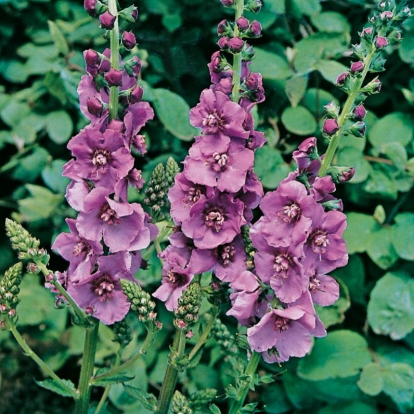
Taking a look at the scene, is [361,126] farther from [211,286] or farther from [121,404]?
[121,404]

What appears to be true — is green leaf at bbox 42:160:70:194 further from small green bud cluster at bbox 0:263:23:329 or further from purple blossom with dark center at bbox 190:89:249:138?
purple blossom with dark center at bbox 190:89:249:138

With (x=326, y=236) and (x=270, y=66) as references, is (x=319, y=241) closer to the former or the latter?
(x=326, y=236)

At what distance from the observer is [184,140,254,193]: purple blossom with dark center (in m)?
1.31

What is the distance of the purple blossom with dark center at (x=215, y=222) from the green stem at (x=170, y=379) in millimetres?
258

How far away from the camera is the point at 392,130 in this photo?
2090 mm

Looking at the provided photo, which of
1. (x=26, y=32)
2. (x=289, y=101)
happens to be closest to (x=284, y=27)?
(x=289, y=101)

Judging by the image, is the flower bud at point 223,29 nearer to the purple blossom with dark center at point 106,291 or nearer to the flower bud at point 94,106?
the flower bud at point 94,106

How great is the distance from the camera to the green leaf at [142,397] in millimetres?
1563

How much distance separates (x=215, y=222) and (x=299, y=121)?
31.1 inches

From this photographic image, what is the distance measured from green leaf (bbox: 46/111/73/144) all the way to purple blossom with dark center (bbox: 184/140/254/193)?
0.99 metres

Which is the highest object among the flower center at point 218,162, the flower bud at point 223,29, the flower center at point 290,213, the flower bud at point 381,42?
the flower bud at point 381,42

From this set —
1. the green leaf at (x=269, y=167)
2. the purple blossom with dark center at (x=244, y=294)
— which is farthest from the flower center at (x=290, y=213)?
the green leaf at (x=269, y=167)

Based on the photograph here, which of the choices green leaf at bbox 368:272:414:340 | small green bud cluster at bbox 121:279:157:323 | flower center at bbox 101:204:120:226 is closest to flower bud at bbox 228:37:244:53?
flower center at bbox 101:204:120:226

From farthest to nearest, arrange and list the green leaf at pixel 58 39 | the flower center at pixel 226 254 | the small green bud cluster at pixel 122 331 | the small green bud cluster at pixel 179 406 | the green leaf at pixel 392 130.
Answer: the green leaf at pixel 58 39
the green leaf at pixel 392 130
the small green bud cluster at pixel 122 331
the small green bud cluster at pixel 179 406
the flower center at pixel 226 254
